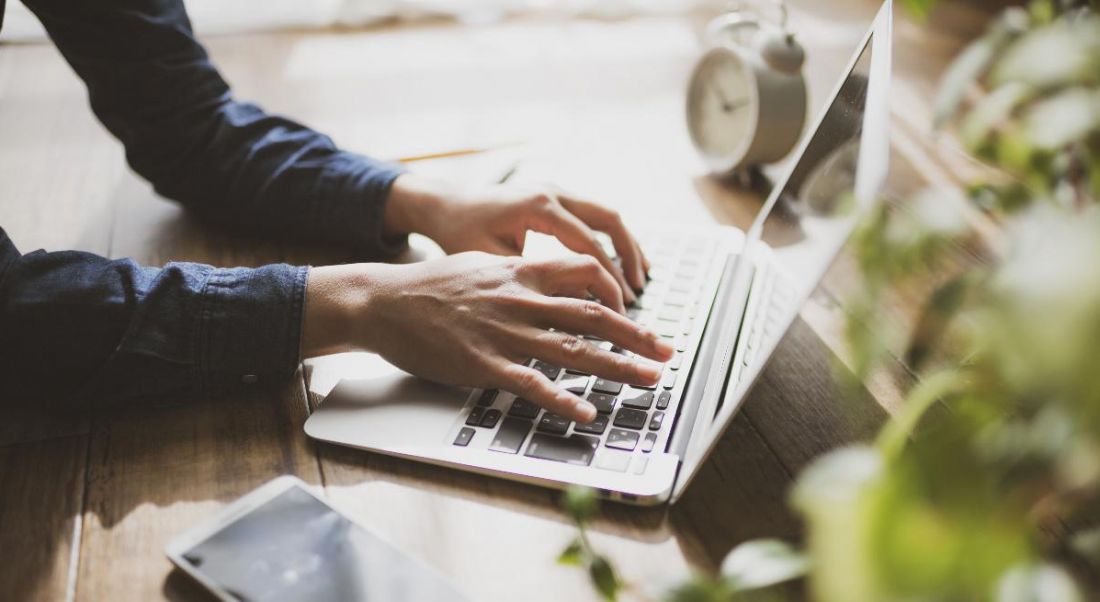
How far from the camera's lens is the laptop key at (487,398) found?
68 cm

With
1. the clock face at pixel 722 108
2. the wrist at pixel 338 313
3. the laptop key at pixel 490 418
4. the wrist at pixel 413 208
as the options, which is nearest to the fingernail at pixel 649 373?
the laptop key at pixel 490 418

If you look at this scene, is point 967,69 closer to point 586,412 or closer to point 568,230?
point 586,412

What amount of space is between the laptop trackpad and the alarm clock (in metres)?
0.54

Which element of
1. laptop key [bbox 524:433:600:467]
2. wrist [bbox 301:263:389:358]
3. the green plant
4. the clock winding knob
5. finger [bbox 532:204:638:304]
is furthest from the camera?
the clock winding knob

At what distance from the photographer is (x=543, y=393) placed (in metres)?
0.65

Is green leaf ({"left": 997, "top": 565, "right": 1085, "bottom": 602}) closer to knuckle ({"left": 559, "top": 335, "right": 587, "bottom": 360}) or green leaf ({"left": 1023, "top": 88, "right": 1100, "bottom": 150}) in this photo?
green leaf ({"left": 1023, "top": 88, "right": 1100, "bottom": 150})

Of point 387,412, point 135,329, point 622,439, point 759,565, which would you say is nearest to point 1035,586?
point 759,565

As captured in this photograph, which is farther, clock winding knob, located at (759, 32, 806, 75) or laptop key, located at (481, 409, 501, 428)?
clock winding knob, located at (759, 32, 806, 75)

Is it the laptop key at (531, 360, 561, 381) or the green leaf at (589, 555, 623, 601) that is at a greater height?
the green leaf at (589, 555, 623, 601)

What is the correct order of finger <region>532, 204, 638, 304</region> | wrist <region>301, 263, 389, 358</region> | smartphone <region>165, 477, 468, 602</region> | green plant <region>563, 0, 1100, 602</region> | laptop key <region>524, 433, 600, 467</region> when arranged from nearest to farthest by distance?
green plant <region>563, 0, 1100, 602</region>, smartphone <region>165, 477, 468, 602</region>, laptop key <region>524, 433, 600, 467</region>, wrist <region>301, 263, 389, 358</region>, finger <region>532, 204, 638, 304</region>

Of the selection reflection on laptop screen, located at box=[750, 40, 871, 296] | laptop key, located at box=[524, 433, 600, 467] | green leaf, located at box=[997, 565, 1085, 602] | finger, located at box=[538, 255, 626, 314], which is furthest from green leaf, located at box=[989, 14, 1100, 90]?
finger, located at box=[538, 255, 626, 314]

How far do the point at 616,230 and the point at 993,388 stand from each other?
1.92 ft

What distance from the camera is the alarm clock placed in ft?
3.41

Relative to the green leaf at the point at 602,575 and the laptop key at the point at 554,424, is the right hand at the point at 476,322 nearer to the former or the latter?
the laptop key at the point at 554,424
